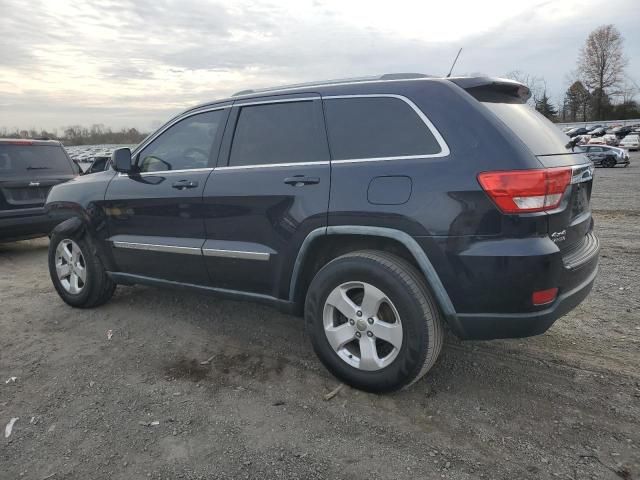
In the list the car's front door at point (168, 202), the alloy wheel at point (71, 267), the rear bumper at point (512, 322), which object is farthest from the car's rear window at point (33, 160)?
the rear bumper at point (512, 322)

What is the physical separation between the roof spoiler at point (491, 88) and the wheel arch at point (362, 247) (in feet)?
3.12

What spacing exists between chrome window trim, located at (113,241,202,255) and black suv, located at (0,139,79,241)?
3055 mm

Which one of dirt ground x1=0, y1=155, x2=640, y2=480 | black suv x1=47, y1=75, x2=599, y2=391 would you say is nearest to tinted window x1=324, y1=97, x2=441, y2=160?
black suv x1=47, y1=75, x2=599, y2=391

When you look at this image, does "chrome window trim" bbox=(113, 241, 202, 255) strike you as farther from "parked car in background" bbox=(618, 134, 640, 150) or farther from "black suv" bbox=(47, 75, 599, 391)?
"parked car in background" bbox=(618, 134, 640, 150)

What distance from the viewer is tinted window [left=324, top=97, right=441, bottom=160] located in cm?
288

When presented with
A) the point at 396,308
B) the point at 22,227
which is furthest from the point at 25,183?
the point at 396,308

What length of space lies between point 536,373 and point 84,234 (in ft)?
13.1

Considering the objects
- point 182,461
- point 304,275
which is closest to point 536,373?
point 304,275

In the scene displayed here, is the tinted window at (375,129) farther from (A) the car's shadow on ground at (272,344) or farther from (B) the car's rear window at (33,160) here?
(B) the car's rear window at (33,160)

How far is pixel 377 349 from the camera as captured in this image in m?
3.05

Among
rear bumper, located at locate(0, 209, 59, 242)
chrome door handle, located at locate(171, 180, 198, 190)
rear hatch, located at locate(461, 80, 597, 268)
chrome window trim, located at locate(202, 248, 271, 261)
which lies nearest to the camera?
rear hatch, located at locate(461, 80, 597, 268)

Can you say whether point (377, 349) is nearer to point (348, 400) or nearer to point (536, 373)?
point (348, 400)

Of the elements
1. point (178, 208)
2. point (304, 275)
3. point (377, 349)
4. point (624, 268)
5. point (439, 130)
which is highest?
point (439, 130)

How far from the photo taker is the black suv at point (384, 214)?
263 centimetres
